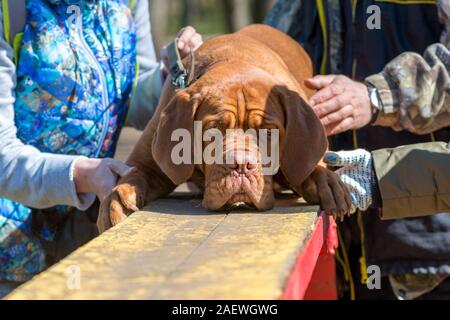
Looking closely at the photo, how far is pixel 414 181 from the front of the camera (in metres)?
3.23

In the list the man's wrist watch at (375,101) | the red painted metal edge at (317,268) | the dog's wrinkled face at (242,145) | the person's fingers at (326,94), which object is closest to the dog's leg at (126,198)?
the dog's wrinkled face at (242,145)

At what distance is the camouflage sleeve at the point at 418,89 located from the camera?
12.7ft

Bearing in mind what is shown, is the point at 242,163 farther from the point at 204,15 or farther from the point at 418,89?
the point at 204,15

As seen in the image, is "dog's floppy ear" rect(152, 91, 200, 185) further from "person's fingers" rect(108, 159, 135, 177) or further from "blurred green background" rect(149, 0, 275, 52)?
"blurred green background" rect(149, 0, 275, 52)

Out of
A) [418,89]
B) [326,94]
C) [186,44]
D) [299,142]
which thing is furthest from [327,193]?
[186,44]

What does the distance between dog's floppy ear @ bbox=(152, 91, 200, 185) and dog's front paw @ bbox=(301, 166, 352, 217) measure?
448 mm

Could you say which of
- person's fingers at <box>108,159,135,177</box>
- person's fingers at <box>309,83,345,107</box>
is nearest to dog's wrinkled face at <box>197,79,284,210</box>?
person's fingers at <box>108,159,135,177</box>

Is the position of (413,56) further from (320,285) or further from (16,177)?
(16,177)

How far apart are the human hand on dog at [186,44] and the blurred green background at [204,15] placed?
8424 mm

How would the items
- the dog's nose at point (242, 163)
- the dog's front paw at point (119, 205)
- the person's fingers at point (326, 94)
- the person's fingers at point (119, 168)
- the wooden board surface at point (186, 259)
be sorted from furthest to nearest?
Result: the person's fingers at point (326, 94) < the person's fingers at point (119, 168) < the dog's front paw at point (119, 205) < the dog's nose at point (242, 163) < the wooden board surface at point (186, 259)

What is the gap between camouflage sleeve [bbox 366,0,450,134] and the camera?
12.7ft

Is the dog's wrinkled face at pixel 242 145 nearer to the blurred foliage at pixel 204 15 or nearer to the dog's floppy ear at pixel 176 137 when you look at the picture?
the dog's floppy ear at pixel 176 137

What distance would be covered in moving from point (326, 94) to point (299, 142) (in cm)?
61
